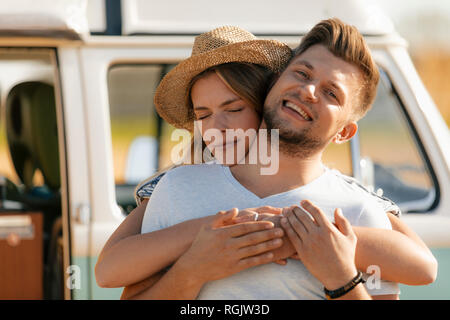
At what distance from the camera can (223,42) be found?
172 cm

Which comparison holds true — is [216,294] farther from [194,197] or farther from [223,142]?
[223,142]

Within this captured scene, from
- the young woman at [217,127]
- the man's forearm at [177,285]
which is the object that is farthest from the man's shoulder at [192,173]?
the man's forearm at [177,285]

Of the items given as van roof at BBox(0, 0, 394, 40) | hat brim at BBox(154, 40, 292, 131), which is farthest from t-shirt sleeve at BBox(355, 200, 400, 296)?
van roof at BBox(0, 0, 394, 40)

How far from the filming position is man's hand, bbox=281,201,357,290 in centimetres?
127

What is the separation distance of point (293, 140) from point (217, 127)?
0.93 feet

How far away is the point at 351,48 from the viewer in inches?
57.2

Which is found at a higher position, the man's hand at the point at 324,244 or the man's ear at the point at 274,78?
the man's ear at the point at 274,78

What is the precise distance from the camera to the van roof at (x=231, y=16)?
2.79m

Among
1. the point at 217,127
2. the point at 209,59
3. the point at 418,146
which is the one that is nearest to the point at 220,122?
the point at 217,127

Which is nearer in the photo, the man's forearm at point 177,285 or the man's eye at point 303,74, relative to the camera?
the man's forearm at point 177,285

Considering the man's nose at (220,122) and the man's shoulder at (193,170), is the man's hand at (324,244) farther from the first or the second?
the man's nose at (220,122)

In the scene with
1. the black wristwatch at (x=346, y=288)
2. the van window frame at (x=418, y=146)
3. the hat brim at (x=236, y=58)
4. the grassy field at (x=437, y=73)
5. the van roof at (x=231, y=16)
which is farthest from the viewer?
the grassy field at (x=437, y=73)

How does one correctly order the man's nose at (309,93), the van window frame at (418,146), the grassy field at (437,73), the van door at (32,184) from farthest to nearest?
the grassy field at (437,73), the van door at (32,184), the van window frame at (418,146), the man's nose at (309,93)

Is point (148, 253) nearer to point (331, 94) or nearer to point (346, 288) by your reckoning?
point (346, 288)
